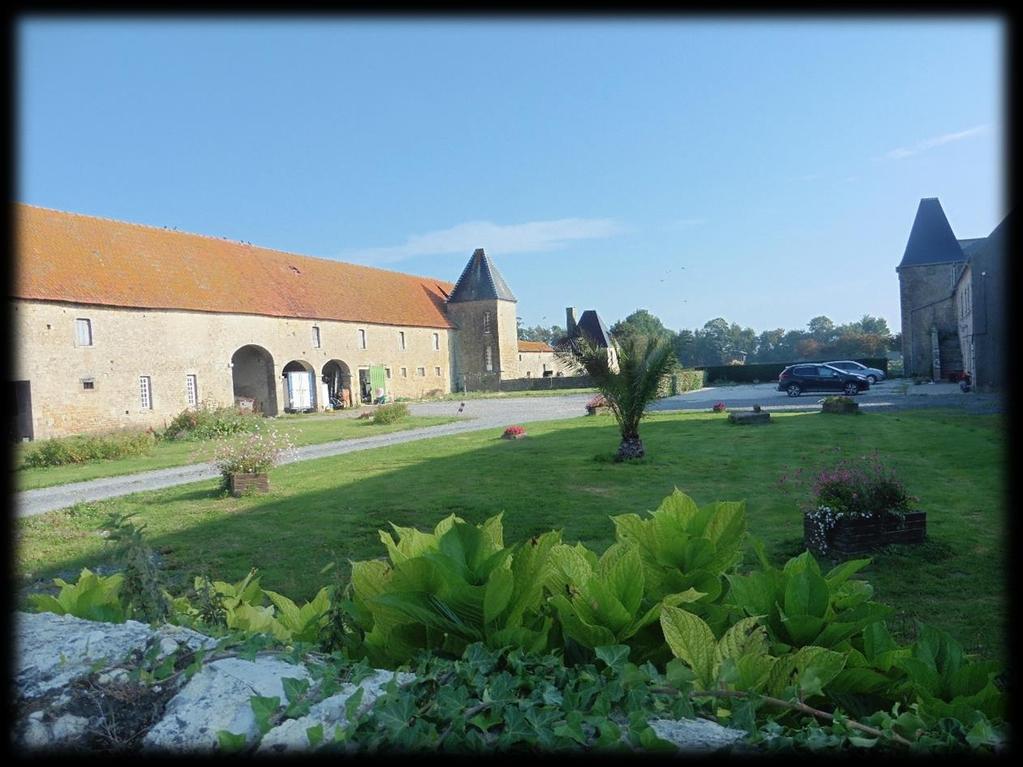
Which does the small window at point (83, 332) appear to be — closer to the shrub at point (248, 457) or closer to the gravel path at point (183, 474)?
the gravel path at point (183, 474)

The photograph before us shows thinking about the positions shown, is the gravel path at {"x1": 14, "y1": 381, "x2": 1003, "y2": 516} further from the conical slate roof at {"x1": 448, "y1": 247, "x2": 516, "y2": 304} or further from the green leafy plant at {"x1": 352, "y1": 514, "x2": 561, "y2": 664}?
the conical slate roof at {"x1": 448, "y1": 247, "x2": 516, "y2": 304}

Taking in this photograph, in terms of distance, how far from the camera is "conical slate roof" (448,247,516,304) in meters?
56.8

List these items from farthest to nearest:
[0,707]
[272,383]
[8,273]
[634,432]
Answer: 1. [272,383]
2. [634,432]
3. [8,273]
4. [0,707]

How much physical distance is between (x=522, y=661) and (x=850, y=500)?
686cm

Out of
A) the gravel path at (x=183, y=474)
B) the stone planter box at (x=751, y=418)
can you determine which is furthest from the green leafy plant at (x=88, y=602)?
the stone planter box at (x=751, y=418)

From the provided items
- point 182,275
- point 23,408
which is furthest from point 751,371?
point 23,408

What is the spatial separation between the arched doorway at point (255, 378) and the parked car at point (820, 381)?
27965mm

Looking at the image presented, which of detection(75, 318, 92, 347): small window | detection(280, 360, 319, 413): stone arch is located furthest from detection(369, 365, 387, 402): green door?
detection(75, 318, 92, 347): small window

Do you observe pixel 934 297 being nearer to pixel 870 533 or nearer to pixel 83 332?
pixel 870 533

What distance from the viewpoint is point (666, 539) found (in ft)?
6.35

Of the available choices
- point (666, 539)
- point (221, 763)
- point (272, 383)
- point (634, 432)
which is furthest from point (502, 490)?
point (272, 383)

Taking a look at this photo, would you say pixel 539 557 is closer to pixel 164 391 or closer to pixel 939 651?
pixel 939 651

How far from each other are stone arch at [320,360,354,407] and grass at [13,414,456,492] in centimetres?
1085

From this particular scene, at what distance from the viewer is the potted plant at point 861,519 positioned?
7.12 metres
